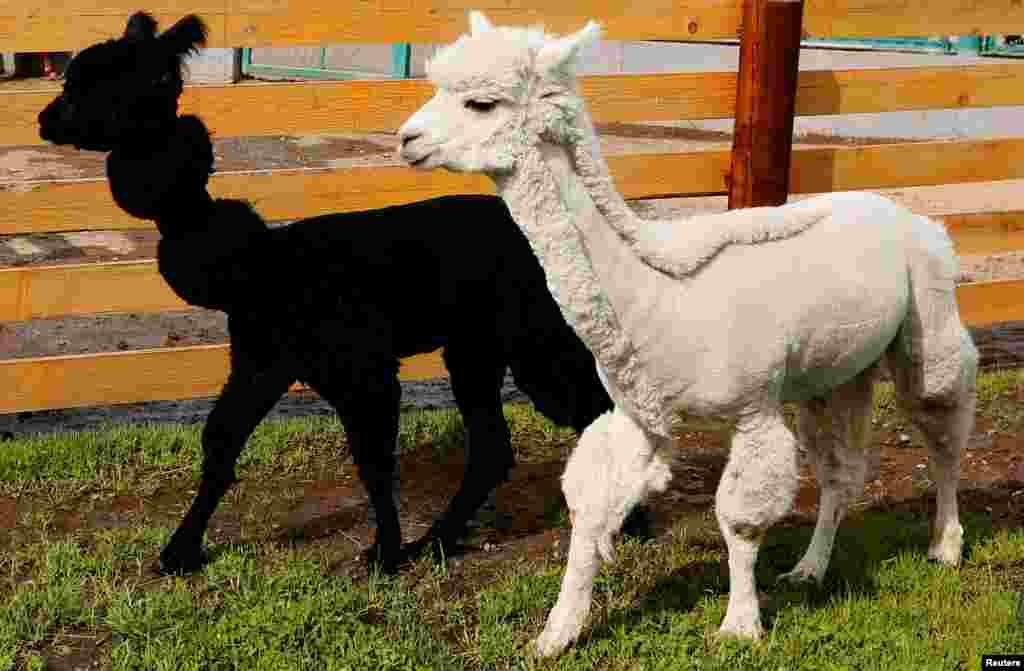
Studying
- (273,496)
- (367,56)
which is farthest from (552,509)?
(367,56)

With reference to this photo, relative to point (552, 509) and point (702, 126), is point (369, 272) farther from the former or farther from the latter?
point (702, 126)

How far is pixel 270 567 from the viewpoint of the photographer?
461 cm

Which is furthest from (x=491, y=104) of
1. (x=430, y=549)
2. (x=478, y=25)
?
(x=430, y=549)

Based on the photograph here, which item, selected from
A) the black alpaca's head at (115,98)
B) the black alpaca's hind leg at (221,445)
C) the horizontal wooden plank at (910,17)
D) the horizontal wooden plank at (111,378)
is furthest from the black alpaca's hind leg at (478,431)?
the horizontal wooden plank at (910,17)

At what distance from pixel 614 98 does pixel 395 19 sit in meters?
1.06

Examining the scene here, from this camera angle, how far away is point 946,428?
14.9 feet

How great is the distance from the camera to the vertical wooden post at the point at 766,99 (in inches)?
233

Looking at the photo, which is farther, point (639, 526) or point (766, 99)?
point (766, 99)

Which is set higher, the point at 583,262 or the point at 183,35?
the point at 183,35

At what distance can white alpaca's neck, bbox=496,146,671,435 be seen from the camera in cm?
352

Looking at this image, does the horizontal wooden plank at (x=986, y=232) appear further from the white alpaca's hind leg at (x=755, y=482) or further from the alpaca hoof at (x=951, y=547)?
the white alpaca's hind leg at (x=755, y=482)

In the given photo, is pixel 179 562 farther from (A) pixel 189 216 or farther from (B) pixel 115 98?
(B) pixel 115 98

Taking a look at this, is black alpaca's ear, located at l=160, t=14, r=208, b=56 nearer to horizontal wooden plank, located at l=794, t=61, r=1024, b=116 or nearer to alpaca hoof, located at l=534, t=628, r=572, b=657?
alpaca hoof, located at l=534, t=628, r=572, b=657

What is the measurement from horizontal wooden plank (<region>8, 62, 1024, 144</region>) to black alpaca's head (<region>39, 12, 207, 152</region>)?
1.23 metres
